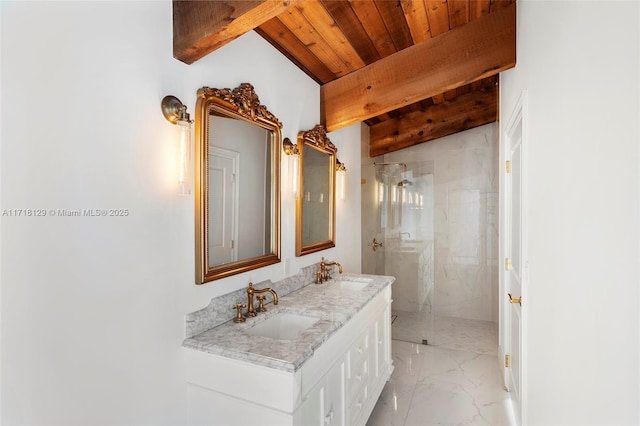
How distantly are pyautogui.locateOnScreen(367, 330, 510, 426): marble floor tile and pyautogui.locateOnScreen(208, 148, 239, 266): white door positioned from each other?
5.20ft

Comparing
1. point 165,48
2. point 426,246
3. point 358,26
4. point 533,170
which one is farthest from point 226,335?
point 426,246

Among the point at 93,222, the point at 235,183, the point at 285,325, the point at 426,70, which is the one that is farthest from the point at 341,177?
the point at 93,222

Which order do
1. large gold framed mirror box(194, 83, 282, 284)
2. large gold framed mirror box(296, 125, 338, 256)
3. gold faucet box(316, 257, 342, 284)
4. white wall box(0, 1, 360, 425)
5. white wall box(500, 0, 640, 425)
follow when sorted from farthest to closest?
1. gold faucet box(316, 257, 342, 284)
2. large gold framed mirror box(296, 125, 338, 256)
3. large gold framed mirror box(194, 83, 282, 284)
4. white wall box(0, 1, 360, 425)
5. white wall box(500, 0, 640, 425)

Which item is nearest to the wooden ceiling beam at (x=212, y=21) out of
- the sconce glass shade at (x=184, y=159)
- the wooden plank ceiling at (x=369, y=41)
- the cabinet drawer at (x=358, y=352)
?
the wooden plank ceiling at (x=369, y=41)

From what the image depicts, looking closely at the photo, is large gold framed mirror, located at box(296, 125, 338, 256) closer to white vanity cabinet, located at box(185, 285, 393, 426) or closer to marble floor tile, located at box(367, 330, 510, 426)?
white vanity cabinet, located at box(185, 285, 393, 426)

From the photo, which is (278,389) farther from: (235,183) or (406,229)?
(406,229)

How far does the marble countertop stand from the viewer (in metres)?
1.28

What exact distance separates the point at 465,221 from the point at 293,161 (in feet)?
9.15

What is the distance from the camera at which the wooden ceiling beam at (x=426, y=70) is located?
6.95 feet

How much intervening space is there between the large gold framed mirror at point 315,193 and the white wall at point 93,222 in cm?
95

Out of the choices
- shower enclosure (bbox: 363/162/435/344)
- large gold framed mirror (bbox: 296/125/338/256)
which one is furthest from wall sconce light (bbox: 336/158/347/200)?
shower enclosure (bbox: 363/162/435/344)

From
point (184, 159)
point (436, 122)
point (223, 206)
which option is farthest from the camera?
point (436, 122)

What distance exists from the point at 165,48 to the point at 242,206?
81 cm

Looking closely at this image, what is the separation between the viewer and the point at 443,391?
254 cm
